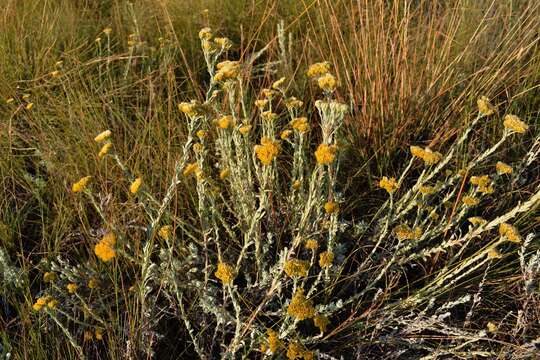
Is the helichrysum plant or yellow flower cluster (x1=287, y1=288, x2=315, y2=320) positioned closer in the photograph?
yellow flower cluster (x1=287, y1=288, x2=315, y2=320)

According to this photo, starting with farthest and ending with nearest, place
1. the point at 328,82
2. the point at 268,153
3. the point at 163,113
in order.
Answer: the point at 163,113 → the point at 328,82 → the point at 268,153

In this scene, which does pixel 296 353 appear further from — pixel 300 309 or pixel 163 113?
pixel 163 113

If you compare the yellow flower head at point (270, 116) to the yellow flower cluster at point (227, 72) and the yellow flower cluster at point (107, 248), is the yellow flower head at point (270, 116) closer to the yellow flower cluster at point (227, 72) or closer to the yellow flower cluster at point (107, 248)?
the yellow flower cluster at point (227, 72)

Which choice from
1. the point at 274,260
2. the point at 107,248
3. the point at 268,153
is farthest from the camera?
the point at 274,260

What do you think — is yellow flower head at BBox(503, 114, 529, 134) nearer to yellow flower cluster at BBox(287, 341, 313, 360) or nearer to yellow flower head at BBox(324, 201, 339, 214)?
yellow flower head at BBox(324, 201, 339, 214)

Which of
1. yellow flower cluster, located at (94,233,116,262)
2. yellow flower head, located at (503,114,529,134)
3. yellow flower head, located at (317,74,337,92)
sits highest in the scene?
yellow flower head, located at (317,74,337,92)

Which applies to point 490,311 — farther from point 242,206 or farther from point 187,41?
point 187,41

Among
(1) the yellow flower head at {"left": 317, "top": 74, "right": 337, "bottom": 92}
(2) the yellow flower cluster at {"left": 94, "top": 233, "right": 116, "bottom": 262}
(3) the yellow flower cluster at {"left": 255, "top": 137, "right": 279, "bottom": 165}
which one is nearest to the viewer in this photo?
(2) the yellow flower cluster at {"left": 94, "top": 233, "right": 116, "bottom": 262}

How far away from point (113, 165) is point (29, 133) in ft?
1.61

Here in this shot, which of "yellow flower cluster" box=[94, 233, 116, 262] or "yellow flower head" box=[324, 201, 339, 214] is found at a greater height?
"yellow flower cluster" box=[94, 233, 116, 262]

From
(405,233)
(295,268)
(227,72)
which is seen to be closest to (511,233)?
(405,233)

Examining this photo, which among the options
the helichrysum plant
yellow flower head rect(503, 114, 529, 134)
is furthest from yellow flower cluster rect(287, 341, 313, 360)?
yellow flower head rect(503, 114, 529, 134)

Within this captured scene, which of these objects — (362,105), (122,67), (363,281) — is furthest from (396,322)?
(122,67)

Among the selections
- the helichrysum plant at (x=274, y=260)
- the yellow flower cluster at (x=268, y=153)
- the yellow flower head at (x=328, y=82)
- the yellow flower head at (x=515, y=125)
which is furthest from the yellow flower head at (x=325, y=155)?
the yellow flower head at (x=515, y=125)
